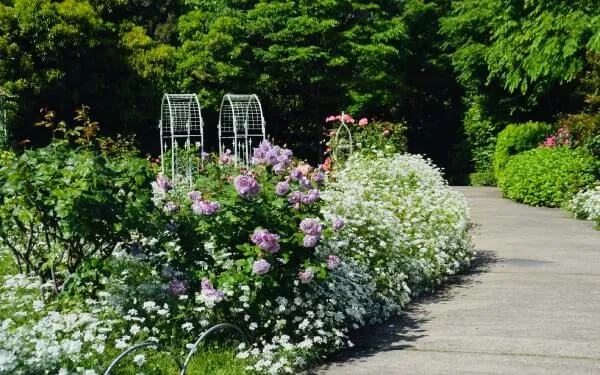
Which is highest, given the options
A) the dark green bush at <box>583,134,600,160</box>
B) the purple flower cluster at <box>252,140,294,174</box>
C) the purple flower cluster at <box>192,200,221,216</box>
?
the dark green bush at <box>583,134,600,160</box>

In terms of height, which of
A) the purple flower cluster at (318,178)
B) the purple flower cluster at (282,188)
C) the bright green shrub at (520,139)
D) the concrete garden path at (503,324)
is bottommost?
the concrete garden path at (503,324)

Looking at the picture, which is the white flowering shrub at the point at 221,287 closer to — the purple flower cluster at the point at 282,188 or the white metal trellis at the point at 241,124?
the purple flower cluster at the point at 282,188

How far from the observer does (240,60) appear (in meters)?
22.0

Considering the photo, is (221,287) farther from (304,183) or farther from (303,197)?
(304,183)

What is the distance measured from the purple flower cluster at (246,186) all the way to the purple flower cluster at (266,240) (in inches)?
13.1

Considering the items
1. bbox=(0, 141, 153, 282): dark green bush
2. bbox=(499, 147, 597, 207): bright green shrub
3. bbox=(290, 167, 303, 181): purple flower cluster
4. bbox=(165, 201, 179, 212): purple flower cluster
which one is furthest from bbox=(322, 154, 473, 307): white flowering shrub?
bbox=(499, 147, 597, 207): bright green shrub

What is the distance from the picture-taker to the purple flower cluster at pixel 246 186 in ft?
17.0

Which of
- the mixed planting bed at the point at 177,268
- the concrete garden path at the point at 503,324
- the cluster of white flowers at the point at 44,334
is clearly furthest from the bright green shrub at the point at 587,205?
the cluster of white flowers at the point at 44,334

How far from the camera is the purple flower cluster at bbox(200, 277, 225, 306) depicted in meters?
4.92

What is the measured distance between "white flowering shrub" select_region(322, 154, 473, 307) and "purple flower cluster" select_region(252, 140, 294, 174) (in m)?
0.84

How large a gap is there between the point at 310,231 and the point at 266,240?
0.31 metres

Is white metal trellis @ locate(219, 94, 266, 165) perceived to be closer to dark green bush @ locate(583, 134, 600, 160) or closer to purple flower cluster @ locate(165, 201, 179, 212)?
dark green bush @ locate(583, 134, 600, 160)

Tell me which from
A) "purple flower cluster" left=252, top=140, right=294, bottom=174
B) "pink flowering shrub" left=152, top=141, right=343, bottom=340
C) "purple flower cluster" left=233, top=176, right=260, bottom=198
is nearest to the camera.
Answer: "pink flowering shrub" left=152, top=141, right=343, bottom=340

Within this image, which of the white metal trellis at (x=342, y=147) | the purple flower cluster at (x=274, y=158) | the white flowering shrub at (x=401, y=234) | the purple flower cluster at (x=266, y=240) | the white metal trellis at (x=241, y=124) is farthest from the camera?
the white metal trellis at (x=241, y=124)
